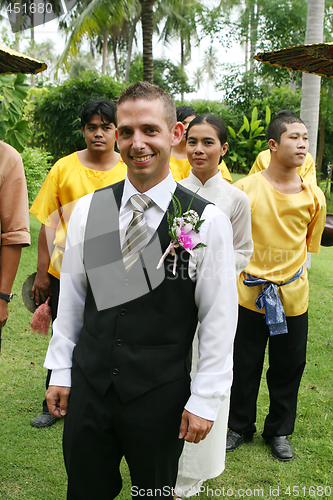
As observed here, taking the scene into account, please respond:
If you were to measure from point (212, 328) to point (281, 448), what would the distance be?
6.74ft

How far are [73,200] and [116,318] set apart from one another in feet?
6.11

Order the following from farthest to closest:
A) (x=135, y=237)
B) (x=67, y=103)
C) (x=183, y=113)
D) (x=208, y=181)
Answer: (x=67, y=103) → (x=183, y=113) → (x=208, y=181) → (x=135, y=237)

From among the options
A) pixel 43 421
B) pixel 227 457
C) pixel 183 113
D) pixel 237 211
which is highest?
pixel 183 113

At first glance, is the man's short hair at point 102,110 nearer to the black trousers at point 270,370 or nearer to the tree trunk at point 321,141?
the black trousers at point 270,370

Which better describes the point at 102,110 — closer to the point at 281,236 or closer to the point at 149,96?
the point at 281,236

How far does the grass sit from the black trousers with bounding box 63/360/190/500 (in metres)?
1.18

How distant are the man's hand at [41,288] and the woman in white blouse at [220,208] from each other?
52.8 inches

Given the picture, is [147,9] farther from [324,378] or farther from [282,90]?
[324,378]

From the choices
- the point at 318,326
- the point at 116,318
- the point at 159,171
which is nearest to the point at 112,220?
the point at 159,171

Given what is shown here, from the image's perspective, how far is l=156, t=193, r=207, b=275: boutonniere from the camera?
1.97m

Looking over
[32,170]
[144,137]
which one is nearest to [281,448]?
[144,137]

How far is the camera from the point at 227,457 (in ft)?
11.8

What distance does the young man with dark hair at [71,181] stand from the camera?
11.9 feet

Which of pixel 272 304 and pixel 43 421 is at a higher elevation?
pixel 272 304
